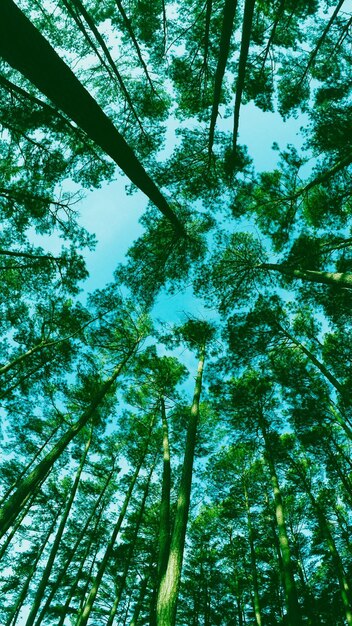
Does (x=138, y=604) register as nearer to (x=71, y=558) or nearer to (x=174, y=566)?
(x=71, y=558)

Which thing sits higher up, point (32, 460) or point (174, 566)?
point (32, 460)

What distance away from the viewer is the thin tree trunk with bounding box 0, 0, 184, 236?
2.70 metres

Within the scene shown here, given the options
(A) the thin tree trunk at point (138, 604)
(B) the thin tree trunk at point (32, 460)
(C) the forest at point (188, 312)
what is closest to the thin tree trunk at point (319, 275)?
(C) the forest at point (188, 312)

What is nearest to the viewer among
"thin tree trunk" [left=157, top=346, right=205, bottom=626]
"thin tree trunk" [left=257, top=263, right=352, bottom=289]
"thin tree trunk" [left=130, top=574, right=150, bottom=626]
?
"thin tree trunk" [left=157, top=346, right=205, bottom=626]

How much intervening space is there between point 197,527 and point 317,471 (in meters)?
7.05

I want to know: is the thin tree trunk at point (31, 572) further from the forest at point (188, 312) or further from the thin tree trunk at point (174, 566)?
the thin tree trunk at point (174, 566)

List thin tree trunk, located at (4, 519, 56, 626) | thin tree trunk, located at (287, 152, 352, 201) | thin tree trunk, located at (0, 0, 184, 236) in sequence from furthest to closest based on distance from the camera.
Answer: thin tree trunk, located at (4, 519, 56, 626) → thin tree trunk, located at (287, 152, 352, 201) → thin tree trunk, located at (0, 0, 184, 236)

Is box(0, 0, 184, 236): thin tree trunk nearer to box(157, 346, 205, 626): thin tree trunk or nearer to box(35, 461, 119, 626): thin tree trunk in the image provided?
box(157, 346, 205, 626): thin tree trunk

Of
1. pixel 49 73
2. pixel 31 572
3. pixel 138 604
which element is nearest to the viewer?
pixel 49 73

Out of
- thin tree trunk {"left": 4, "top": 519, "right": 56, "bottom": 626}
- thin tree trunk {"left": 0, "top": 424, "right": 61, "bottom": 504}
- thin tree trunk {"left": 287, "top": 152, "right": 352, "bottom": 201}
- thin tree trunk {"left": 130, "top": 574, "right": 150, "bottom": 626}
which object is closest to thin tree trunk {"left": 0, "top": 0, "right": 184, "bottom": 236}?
thin tree trunk {"left": 287, "top": 152, "right": 352, "bottom": 201}

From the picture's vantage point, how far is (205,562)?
644 inches

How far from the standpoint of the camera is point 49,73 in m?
3.12

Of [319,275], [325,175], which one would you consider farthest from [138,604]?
[325,175]

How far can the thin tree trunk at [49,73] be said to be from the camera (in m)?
2.70
